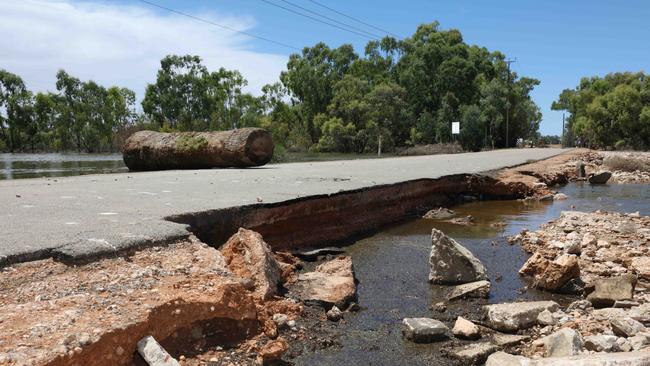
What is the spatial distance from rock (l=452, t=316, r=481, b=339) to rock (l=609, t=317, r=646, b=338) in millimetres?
976

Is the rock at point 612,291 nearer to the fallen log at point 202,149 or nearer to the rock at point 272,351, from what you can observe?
the rock at point 272,351

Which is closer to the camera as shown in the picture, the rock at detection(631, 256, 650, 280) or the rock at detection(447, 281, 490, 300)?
the rock at detection(447, 281, 490, 300)

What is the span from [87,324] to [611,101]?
53634mm

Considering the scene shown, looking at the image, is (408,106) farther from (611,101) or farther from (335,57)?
(611,101)

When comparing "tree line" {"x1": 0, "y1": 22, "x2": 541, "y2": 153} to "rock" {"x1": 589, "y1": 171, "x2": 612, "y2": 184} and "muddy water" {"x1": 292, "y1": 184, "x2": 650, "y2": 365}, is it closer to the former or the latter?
Result: "rock" {"x1": 589, "y1": 171, "x2": 612, "y2": 184}

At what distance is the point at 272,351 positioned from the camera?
347cm

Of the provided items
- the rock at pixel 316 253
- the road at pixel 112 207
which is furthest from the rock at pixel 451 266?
the road at pixel 112 207

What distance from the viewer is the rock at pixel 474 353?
11.8ft

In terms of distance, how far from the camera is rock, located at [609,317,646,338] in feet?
12.0

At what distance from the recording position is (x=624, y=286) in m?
4.68

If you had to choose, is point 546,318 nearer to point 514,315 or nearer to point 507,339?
point 514,315

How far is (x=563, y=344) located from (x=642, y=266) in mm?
2969

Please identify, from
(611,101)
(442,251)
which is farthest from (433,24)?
(442,251)

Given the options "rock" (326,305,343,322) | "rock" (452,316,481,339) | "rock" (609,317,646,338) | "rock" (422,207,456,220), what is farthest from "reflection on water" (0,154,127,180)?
"rock" (609,317,646,338)
